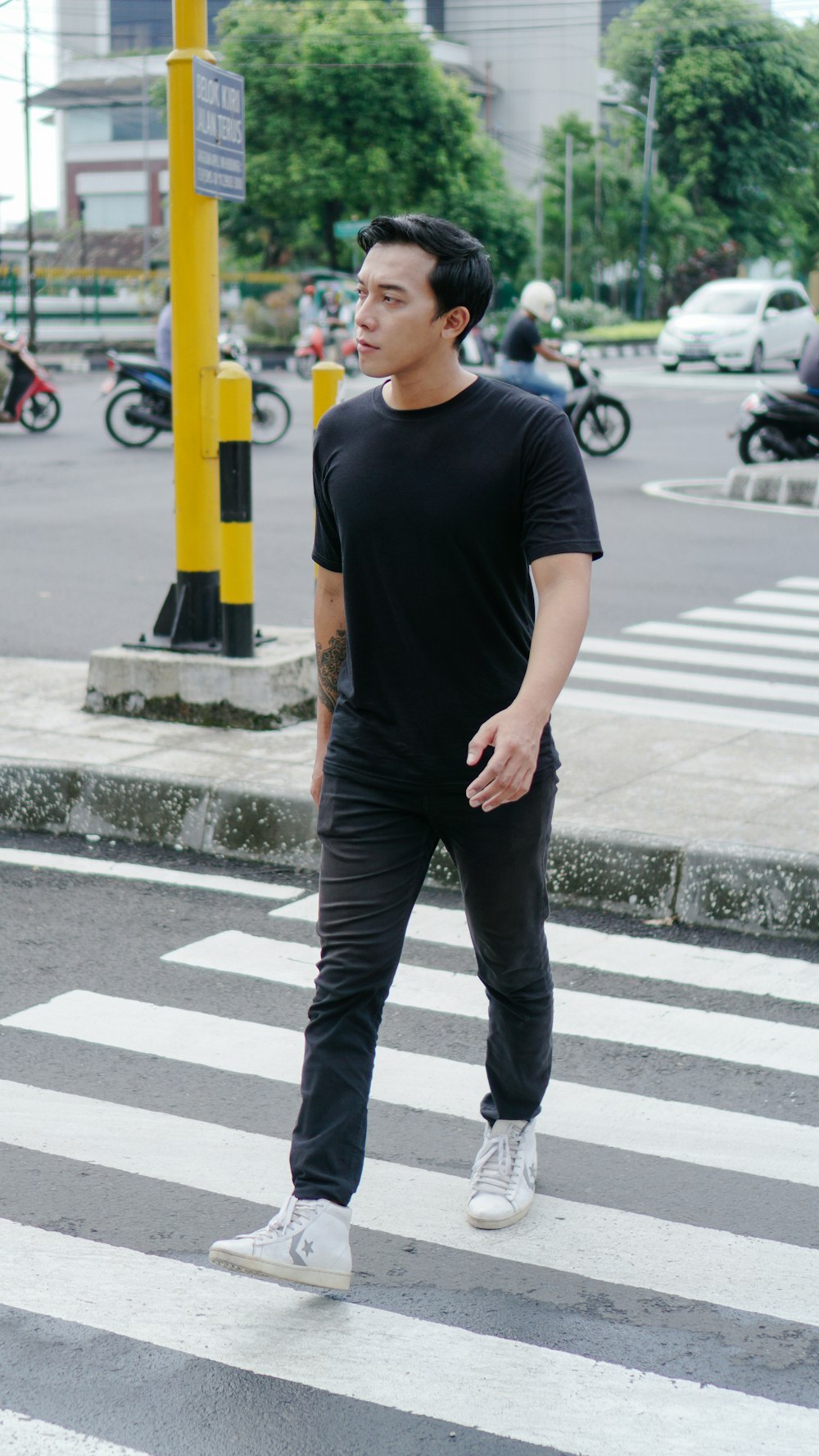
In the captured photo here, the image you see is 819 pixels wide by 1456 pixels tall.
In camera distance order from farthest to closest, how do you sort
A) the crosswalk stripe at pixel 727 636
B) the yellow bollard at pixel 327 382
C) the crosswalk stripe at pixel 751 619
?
1. the crosswalk stripe at pixel 751 619
2. the crosswalk stripe at pixel 727 636
3. the yellow bollard at pixel 327 382

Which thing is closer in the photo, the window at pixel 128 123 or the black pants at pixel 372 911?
the black pants at pixel 372 911

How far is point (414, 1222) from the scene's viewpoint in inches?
136

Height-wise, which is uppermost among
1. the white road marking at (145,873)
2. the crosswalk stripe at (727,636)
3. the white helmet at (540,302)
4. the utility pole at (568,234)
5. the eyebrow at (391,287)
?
the utility pole at (568,234)

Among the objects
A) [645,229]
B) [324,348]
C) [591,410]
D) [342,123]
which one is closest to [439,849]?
[591,410]

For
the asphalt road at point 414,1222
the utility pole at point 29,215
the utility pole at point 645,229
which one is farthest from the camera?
the utility pole at point 645,229

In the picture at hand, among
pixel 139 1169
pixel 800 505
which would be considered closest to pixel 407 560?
pixel 139 1169

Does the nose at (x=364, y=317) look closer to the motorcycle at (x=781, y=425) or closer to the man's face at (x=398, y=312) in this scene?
the man's face at (x=398, y=312)

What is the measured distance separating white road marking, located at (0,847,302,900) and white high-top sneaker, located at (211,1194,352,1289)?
2.54 metres

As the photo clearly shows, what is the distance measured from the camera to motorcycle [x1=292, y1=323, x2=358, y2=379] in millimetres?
29969

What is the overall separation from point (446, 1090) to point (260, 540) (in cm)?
910

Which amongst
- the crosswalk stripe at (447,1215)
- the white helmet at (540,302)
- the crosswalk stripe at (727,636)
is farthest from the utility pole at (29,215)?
the crosswalk stripe at (447,1215)

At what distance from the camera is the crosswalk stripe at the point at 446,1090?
379 centimetres

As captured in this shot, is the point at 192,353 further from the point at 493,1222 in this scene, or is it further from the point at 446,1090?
the point at 493,1222

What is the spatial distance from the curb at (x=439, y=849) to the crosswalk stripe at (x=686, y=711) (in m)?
1.82
